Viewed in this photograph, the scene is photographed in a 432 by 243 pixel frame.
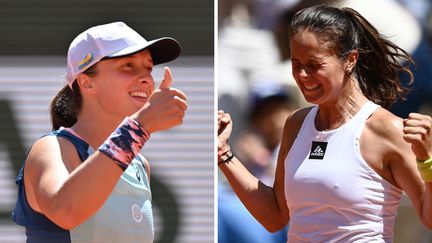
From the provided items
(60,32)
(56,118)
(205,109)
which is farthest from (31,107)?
(56,118)

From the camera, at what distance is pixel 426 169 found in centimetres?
261

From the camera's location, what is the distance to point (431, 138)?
104 inches

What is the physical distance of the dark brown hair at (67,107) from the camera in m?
2.55

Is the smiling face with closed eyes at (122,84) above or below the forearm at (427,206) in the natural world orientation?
above

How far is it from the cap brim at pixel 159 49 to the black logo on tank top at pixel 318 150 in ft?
1.69

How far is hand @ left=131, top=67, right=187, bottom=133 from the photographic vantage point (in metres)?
2.16

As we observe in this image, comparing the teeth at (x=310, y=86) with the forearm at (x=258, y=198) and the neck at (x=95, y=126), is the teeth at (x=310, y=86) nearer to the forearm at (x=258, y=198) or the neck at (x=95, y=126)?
the forearm at (x=258, y=198)

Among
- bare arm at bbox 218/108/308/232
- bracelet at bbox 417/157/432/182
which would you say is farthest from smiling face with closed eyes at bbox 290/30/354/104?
bracelet at bbox 417/157/432/182

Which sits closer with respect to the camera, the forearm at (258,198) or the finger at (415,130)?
the finger at (415,130)

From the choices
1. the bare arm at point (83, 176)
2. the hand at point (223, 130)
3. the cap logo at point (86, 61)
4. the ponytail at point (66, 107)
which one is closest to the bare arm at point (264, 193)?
the hand at point (223, 130)

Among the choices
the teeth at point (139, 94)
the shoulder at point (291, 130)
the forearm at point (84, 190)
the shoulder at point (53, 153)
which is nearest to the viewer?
the forearm at point (84, 190)

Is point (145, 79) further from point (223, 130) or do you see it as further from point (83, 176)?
point (223, 130)

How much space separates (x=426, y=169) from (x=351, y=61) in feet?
1.42

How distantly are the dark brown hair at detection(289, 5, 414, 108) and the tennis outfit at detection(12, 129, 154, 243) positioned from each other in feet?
2.51
